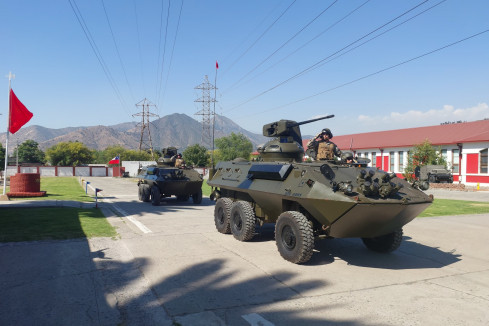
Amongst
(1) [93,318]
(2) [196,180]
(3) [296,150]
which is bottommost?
(1) [93,318]

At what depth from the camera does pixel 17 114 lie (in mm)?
15898

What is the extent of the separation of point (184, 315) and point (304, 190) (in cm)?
302

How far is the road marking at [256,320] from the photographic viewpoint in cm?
414

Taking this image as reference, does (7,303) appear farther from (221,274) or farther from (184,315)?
(221,274)

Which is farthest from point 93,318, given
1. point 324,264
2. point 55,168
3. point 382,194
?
point 55,168

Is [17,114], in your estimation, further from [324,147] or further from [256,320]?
[256,320]

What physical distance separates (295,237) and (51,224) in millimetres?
6452

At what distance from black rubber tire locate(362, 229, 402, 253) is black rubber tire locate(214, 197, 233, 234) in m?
3.10

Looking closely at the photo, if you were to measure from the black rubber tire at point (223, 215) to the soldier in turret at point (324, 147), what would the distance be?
2418mm

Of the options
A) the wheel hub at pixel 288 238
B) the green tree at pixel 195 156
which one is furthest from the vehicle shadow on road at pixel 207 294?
the green tree at pixel 195 156

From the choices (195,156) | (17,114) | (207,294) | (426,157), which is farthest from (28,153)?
(207,294)

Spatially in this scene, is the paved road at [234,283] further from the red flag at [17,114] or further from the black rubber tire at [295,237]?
the red flag at [17,114]

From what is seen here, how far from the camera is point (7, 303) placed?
4.57 meters

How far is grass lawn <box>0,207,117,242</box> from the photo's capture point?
331 inches
